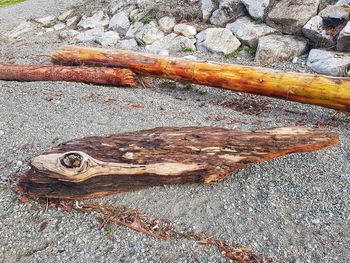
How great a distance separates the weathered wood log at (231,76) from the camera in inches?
243

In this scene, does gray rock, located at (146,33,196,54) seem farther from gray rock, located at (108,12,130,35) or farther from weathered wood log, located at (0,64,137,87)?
weathered wood log, located at (0,64,137,87)

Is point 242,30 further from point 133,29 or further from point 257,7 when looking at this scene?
point 133,29

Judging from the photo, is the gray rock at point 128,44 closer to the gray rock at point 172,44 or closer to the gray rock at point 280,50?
the gray rock at point 172,44

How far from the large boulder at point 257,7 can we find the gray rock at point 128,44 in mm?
3370

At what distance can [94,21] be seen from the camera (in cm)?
1318

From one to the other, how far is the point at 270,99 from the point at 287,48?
7.00ft

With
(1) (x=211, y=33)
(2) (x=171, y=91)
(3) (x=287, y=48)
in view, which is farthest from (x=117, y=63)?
(3) (x=287, y=48)

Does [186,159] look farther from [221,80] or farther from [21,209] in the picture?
[221,80]

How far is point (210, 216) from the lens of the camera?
4055 mm

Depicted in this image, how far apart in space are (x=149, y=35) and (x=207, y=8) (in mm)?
1876

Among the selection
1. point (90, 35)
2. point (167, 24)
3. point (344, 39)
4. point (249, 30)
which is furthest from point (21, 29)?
point (344, 39)

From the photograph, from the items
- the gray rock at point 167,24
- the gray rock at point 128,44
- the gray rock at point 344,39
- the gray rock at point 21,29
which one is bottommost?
the gray rock at point 21,29

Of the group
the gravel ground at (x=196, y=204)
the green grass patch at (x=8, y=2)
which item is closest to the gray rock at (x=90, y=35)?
the gravel ground at (x=196, y=204)

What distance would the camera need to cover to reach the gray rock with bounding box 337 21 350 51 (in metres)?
8.08
